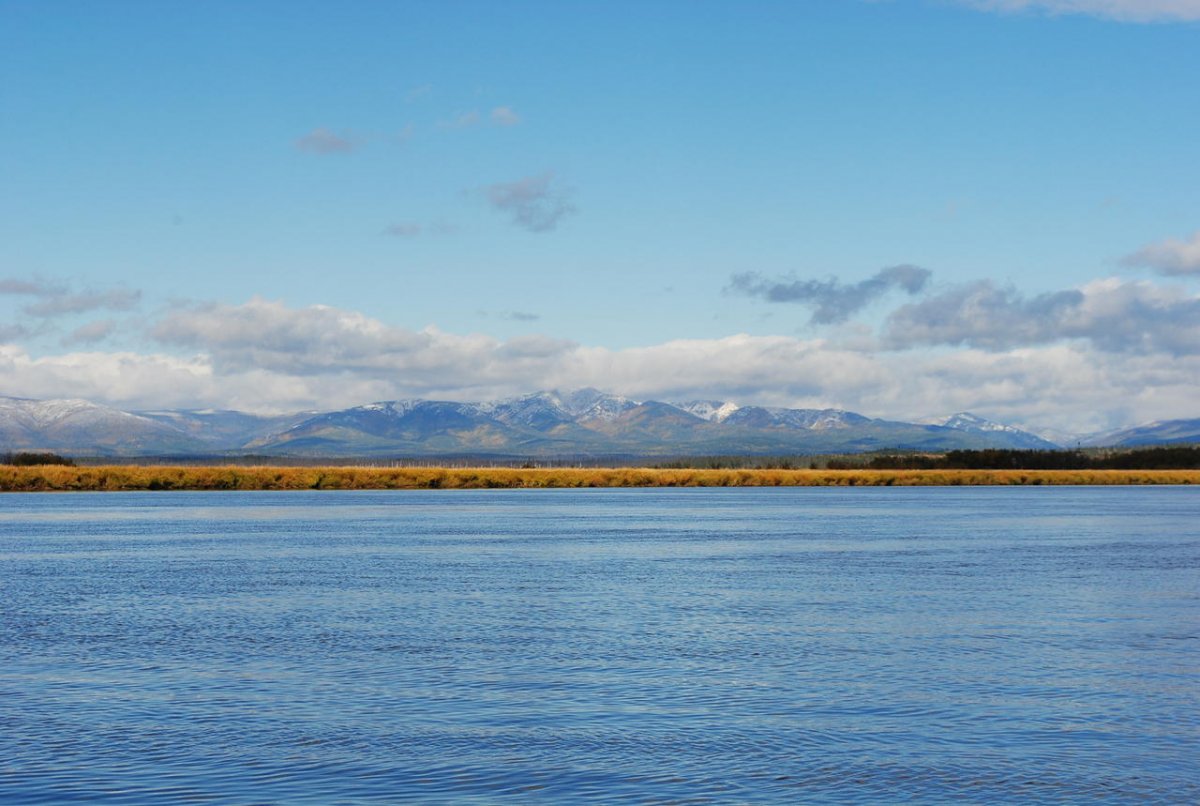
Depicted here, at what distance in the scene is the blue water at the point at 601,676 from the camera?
17234mm

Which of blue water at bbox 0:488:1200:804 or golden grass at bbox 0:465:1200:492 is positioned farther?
golden grass at bbox 0:465:1200:492

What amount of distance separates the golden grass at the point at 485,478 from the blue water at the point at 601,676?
262 ft

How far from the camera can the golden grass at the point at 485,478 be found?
127 m

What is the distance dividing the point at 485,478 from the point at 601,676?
129074 millimetres

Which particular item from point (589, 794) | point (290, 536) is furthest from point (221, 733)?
point (290, 536)

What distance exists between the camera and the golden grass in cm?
12719

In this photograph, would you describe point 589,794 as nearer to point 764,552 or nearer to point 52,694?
point 52,694

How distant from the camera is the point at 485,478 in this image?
500ft

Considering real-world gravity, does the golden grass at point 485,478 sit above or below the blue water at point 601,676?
above

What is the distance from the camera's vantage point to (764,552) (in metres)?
53.4

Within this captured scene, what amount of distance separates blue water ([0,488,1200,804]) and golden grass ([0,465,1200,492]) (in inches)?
3149

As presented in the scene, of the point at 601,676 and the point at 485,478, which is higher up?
the point at 485,478

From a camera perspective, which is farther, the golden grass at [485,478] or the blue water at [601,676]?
the golden grass at [485,478]

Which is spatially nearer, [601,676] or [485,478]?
[601,676]
